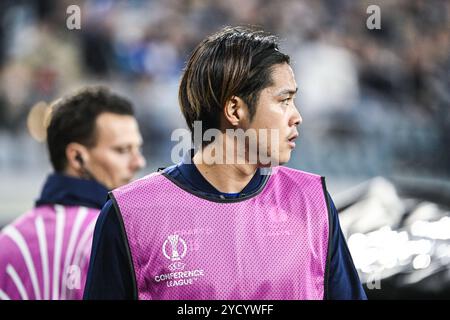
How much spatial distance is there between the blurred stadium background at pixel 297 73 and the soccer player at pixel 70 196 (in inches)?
106

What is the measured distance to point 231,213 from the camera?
6.65ft

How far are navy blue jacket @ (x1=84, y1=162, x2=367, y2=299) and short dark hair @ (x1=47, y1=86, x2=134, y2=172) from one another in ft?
4.02

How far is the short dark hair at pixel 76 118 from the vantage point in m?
3.21

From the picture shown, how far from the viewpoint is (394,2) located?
764cm

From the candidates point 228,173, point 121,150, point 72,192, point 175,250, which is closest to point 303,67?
point 121,150

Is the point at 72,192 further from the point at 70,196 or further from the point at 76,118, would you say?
the point at 76,118

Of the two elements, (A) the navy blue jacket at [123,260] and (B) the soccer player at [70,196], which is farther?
(B) the soccer player at [70,196]

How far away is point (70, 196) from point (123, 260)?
1085mm

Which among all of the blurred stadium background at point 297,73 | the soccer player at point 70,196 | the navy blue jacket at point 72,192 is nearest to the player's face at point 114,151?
the soccer player at point 70,196

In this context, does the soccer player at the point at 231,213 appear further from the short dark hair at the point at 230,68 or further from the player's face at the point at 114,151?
the player's face at the point at 114,151

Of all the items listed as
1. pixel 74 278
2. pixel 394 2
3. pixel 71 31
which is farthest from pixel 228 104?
A: pixel 394 2

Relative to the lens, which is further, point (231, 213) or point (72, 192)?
point (72, 192)
